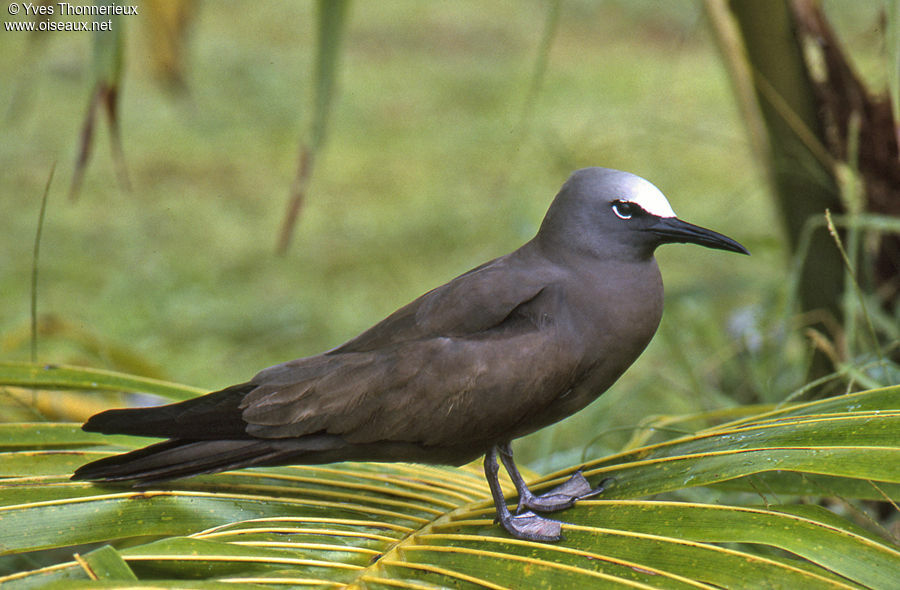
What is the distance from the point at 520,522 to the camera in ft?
4.55

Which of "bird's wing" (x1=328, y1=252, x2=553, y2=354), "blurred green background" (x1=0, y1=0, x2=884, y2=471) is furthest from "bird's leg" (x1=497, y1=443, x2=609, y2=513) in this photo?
"blurred green background" (x1=0, y1=0, x2=884, y2=471)

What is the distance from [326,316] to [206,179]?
1890 millimetres

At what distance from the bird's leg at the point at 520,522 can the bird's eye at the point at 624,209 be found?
44 centimetres

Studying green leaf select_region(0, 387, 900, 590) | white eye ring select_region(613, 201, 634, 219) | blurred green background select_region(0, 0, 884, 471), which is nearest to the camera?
green leaf select_region(0, 387, 900, 590)

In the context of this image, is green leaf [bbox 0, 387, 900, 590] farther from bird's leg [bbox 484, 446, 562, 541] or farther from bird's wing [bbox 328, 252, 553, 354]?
bird's wing [bbox 328, 252, 553, 354]

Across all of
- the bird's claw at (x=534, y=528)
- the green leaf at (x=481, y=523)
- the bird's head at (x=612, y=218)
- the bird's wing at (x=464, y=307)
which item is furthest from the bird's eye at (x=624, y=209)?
the bird's claw at (x=534, y=528)

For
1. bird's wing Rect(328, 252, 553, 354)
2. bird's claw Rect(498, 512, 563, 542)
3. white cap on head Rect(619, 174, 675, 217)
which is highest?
white cap on head Rect(619, 174, 675, 217)

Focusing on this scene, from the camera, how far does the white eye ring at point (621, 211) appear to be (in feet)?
5.13

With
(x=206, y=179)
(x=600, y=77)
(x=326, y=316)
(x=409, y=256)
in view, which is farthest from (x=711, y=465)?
(x=600, y=77)

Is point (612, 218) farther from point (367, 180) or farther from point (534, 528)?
point (367, 180)

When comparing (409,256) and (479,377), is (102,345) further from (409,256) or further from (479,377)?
(409,256)

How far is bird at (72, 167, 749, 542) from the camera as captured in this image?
146cm

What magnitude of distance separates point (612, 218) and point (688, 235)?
0.13 meters

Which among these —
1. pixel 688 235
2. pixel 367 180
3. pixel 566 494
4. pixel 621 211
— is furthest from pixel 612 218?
pixel 367 180
